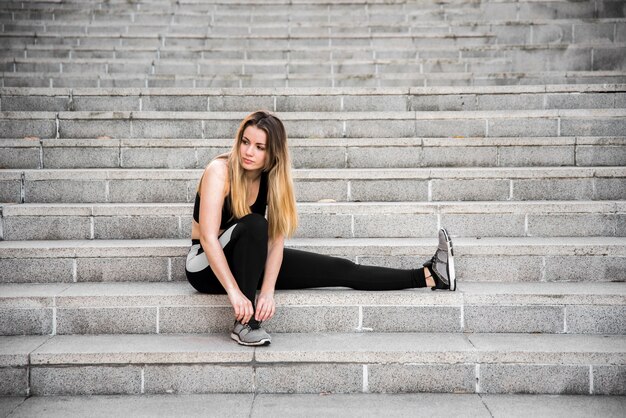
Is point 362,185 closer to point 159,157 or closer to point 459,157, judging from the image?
point 459,157

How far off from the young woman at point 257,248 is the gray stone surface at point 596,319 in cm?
69

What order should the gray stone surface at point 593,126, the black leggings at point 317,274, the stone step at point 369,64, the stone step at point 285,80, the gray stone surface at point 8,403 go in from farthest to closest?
1. the stone step at point 369,64
2. the stone step at point 285,80
3. the gray stone surface at point 593,126
4. the black leggings at point 317,274
5. the gray stone surface at point 8,403

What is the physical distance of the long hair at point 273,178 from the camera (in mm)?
2949

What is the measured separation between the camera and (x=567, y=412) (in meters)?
2.61

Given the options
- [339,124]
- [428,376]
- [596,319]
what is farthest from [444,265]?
[339,124]

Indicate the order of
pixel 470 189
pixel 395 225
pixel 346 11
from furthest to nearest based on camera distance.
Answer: pixel 346 11, pixel 470 189, pixel 395 225

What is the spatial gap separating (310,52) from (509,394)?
4756 mm

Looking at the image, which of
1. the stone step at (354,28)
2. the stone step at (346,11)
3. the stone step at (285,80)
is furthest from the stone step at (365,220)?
the stone step at (346,11)

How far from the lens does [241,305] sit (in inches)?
110

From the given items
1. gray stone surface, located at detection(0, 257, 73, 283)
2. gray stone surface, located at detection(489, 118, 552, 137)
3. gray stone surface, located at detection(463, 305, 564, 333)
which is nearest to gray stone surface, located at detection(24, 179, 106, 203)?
gray stone surface, located at detection(0, 257, 73, 283)

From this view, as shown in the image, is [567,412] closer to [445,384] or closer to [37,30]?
[445,384]

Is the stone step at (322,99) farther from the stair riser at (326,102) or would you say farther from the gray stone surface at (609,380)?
the gray stone surface at (609,380)

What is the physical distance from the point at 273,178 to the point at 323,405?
4.05 ft

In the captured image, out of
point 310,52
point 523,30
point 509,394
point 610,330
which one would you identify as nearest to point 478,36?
point 523,30
